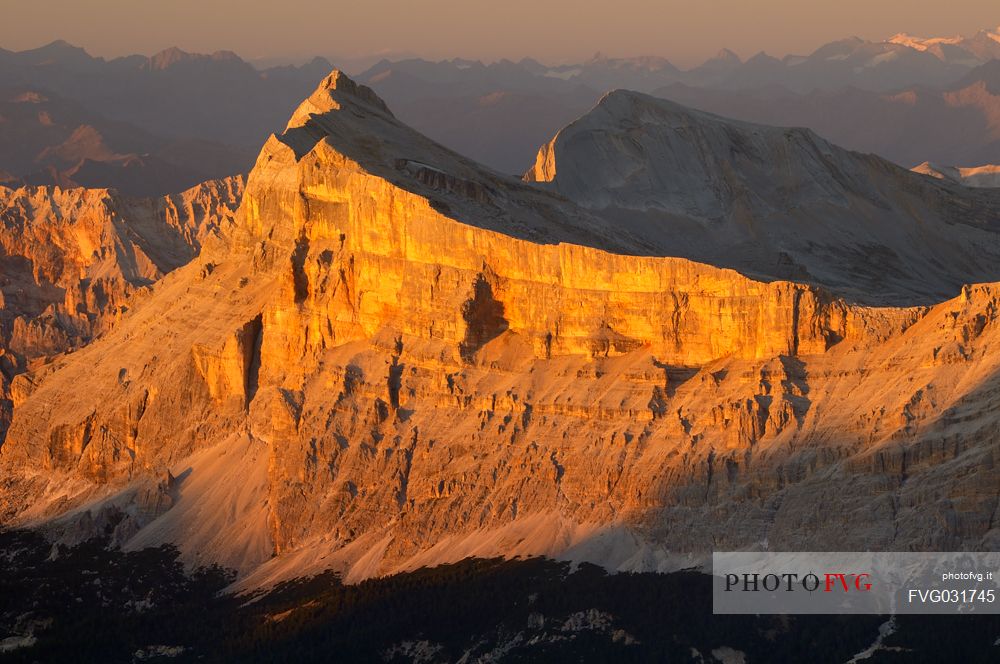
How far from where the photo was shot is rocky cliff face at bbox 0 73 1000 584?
85.4 m

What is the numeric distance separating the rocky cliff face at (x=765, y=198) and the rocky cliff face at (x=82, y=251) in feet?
87.2

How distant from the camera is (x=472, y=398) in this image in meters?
98.6

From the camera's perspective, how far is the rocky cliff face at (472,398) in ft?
280

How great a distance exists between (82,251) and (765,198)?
2016 inches

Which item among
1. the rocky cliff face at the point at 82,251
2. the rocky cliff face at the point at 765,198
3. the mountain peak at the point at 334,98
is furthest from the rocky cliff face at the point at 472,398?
the rocky cliff face at the point at 82,251

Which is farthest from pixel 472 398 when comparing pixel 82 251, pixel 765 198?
pixel 82 251

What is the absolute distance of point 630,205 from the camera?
140 m

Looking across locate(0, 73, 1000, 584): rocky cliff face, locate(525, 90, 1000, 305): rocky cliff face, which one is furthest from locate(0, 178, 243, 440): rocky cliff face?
locate(0, 73, 1000, 584): rocky cliff face

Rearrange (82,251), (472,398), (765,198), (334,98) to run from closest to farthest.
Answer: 1. (472,398)
2. (334,98)
3. (765,198)
4. (82,251)

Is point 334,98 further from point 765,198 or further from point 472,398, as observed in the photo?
point 765,198

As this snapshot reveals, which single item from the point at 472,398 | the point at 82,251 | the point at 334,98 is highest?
the point at 334,98

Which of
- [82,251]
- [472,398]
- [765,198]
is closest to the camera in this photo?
[472,398]

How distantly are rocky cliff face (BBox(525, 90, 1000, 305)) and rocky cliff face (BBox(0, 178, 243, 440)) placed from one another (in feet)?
87.2

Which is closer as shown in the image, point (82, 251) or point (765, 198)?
point (765, 198)
